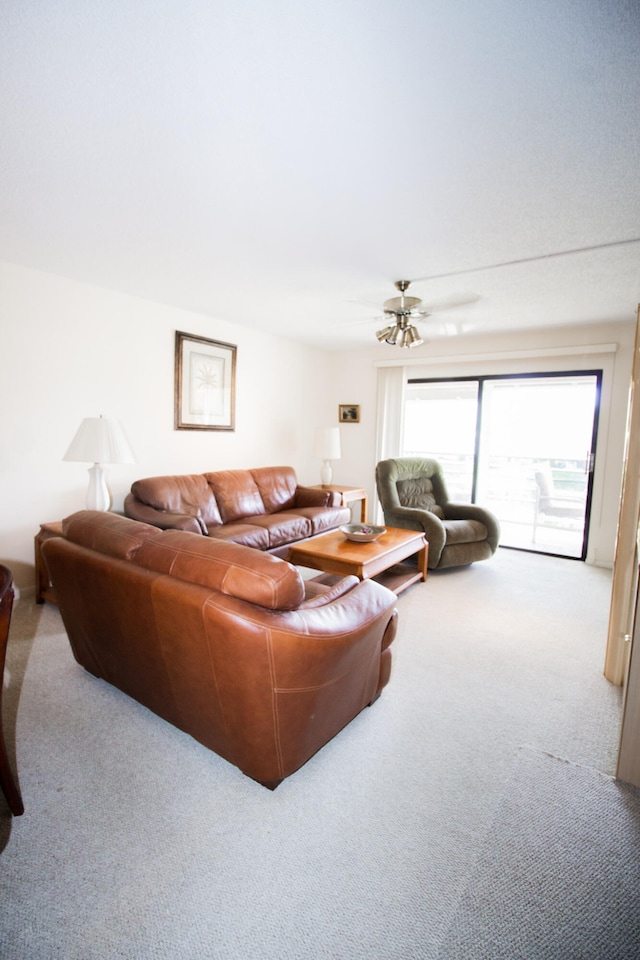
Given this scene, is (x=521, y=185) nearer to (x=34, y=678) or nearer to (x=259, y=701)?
(x=259, y=701)

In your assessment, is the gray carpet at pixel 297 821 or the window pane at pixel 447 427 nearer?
the gray carpet at pixel 297 821

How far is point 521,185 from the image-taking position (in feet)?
6.09

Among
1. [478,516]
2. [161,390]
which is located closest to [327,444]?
[478,516]

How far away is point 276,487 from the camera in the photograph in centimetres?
456

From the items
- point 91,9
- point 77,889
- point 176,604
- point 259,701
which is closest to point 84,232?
point 91,9

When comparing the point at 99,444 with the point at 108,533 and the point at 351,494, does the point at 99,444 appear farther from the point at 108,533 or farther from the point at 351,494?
the point at 351,494

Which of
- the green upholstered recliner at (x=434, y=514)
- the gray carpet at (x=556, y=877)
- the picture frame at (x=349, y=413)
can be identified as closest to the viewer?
the gray carpet at (x=556, y=877)

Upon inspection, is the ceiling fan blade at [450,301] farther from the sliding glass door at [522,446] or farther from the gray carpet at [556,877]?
the gray carpet at [556,877]

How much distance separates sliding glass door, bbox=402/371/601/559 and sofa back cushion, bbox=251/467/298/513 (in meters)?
1.89

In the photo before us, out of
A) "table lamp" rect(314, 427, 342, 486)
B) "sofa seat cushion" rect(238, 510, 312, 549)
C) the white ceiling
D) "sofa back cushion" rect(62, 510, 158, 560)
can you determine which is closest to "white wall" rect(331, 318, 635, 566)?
"table lamp" rect(314, 427, 342, 486)

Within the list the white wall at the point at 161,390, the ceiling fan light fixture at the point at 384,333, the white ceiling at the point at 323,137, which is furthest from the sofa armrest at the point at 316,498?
the white ceiling at the point at 323,137

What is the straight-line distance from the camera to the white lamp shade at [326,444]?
5211 millimetres

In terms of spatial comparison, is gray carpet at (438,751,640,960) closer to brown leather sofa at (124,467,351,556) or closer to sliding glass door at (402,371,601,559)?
brown leather sofa at (124,467,351,556)

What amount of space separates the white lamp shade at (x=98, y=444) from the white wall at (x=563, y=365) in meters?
3.60
